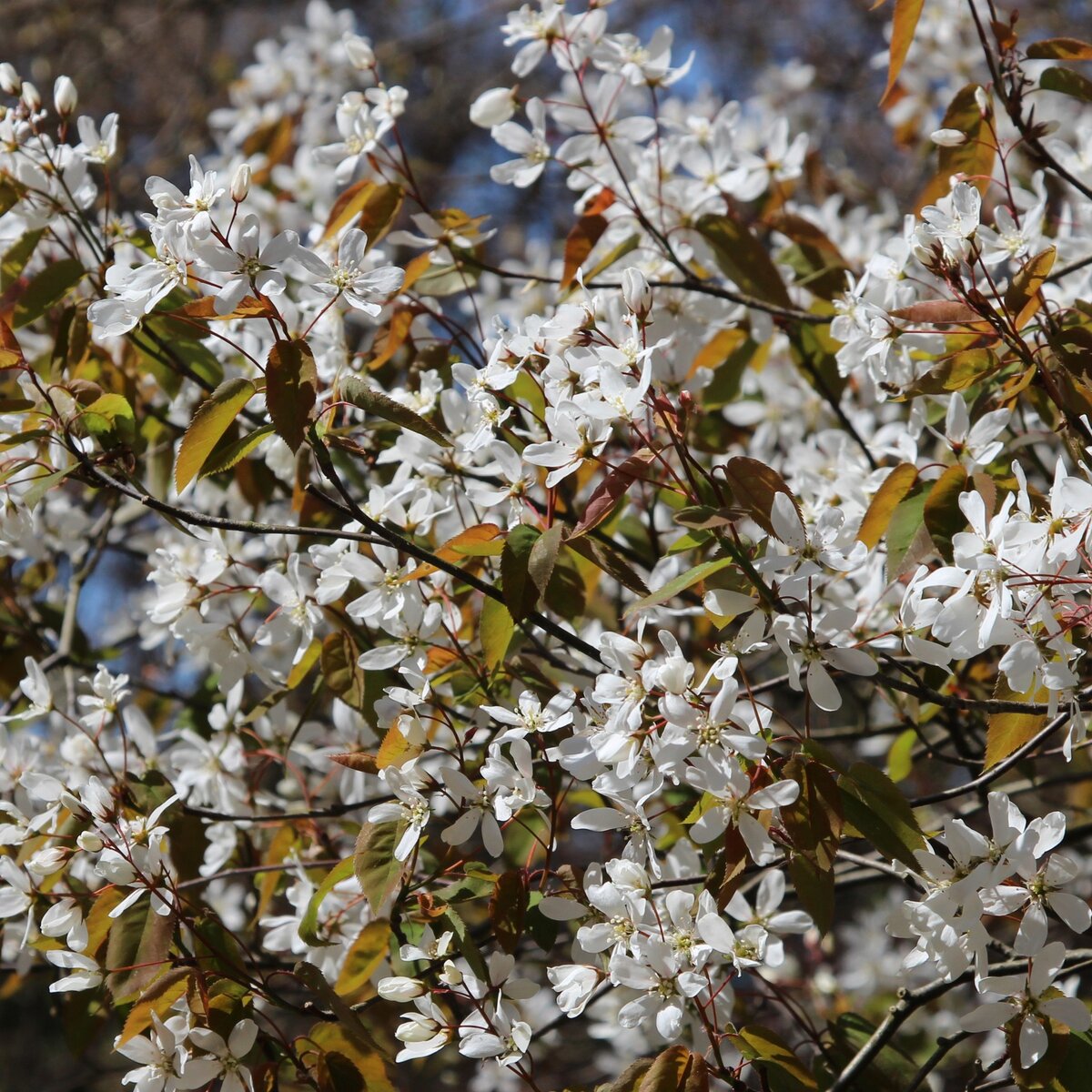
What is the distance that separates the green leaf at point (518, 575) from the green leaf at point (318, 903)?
465mm

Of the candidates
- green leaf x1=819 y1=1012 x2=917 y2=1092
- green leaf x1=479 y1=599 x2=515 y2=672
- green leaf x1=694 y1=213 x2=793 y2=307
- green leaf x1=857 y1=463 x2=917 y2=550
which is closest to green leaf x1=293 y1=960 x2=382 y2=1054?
green leaf x1=479 y1=599 x2=515 y2=672

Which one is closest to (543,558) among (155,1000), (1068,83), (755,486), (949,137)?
(755,486)

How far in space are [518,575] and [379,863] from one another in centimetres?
42

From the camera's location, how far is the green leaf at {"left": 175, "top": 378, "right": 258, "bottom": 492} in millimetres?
1403

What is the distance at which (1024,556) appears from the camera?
129 centimetres

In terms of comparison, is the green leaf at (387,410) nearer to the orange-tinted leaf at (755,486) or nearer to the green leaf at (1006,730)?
the orange-tinted leaf at (755,486)

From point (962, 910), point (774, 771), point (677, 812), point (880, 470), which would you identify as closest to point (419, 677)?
point (774, 771)

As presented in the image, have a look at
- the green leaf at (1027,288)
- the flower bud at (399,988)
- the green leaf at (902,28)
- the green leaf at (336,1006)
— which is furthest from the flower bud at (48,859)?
the green leaf at (902,28)

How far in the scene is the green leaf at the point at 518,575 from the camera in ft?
4.71

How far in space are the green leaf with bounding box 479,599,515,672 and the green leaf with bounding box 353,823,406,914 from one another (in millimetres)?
254

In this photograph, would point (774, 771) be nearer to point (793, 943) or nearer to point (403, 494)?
point (403, 494)

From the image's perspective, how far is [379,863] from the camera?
4.99 feet

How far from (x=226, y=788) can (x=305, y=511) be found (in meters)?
0.52

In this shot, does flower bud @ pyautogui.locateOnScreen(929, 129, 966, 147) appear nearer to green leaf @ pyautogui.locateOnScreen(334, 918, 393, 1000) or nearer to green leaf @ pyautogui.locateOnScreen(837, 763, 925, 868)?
green leaf @ pyautogui.locateOnScreen(837, 763, 925, 868)
